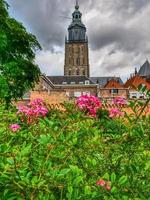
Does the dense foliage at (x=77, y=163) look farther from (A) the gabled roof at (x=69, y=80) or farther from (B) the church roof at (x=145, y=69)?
(B) the church roof at (x=145, y=69)

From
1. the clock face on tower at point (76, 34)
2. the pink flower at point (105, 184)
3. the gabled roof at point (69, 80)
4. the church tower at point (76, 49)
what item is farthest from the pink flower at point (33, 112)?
the clock face on tower at point (76, 34)

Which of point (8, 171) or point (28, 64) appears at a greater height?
point (28, 64)

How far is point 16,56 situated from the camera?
32000 mm

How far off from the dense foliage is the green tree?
80.5 ft

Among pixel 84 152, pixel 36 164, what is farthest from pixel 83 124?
pixel 36 164

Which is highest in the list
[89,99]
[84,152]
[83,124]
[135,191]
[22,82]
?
[22,82]

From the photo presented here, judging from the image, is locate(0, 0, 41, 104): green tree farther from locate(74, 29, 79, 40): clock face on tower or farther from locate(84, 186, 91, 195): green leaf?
locate(74, 29, 79, 40): clock face on tower

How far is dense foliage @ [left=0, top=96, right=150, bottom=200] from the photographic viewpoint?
2268 mm

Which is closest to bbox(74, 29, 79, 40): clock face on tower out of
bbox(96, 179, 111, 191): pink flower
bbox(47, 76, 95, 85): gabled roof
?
bbox(47, 76, 95, 85): gabled roof

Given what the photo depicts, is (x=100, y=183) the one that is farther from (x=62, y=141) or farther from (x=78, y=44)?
(x=78, y=44)

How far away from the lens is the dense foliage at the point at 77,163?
2268 mm

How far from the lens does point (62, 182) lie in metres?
2.38

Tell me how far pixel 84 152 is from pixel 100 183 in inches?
35.8

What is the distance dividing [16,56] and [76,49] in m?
137
